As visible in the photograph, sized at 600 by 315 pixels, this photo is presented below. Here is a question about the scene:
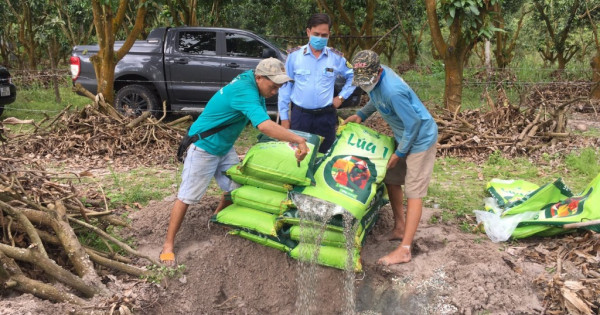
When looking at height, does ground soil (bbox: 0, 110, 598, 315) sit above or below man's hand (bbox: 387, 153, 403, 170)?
below

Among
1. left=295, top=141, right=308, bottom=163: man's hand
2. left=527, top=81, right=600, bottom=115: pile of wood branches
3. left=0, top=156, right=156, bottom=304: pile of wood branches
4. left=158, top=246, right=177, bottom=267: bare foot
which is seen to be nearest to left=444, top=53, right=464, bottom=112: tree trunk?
left=527, top=81, right=600, bottom=115: pile of wood branches

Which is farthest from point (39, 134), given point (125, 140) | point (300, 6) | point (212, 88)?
point (300, 6)

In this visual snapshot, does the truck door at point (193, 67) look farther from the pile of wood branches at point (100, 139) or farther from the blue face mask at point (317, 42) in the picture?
the blue face mask at point (317, 42)

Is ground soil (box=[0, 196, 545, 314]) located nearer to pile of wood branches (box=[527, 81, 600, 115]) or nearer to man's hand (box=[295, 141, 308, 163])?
man's hand (box=[295, 141, 308, 163])

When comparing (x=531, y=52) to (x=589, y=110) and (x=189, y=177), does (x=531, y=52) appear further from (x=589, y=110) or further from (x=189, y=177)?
(x=189, y=177)

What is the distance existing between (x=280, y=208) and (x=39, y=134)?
4.48 m

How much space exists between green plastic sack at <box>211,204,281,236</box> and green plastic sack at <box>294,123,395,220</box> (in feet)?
1.01

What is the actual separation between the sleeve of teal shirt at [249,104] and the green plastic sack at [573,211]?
7.46 feet

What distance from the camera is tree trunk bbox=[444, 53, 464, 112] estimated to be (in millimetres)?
7453

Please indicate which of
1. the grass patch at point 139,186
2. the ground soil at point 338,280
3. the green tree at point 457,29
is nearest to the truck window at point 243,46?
the green tree at point 457,29

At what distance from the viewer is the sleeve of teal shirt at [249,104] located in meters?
3.02

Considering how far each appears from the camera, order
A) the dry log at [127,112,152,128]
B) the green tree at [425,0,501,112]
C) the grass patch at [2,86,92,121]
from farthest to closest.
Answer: the grass patch at [2,86,92,121]
the green tree at [425,0,501,112]
the dry log at [127,112,152,128]

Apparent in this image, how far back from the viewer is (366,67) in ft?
10.3

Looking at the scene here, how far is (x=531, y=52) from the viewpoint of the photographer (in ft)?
74.9
